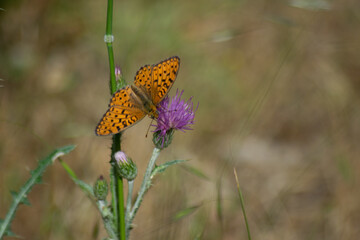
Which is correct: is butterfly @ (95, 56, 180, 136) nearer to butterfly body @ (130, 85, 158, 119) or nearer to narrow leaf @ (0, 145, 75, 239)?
butterfly body @ (130, 85, 158, 119)

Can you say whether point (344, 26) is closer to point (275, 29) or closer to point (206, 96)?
point (275, 29)

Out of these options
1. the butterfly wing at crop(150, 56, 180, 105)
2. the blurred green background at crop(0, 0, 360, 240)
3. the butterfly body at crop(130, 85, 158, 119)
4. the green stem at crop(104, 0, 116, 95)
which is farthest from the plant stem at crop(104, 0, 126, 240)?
the blurred green background at crop(0, 0, 360, 240)

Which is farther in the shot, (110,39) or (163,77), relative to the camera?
(163,77)

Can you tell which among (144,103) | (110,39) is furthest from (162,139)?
(110,39)

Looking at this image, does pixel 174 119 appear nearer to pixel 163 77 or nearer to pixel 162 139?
pixel 162 139

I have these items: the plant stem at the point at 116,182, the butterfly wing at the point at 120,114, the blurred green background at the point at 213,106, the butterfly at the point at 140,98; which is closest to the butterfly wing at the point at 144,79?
the butterfly at the point at 140,98

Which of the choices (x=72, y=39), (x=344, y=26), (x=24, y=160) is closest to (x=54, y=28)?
(x=72, y=39)
